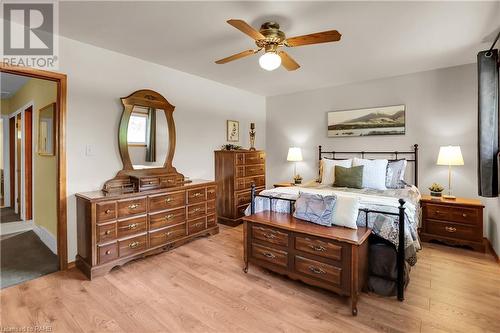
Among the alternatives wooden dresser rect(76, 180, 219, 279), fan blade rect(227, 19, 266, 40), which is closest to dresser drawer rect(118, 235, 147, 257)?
wooden dresser rect(76, 180, 219, 279)

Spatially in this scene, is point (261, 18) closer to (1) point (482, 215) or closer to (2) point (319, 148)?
(2) point (319, 148)

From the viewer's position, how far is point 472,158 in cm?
371

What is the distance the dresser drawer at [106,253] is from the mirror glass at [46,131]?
1.54 metres

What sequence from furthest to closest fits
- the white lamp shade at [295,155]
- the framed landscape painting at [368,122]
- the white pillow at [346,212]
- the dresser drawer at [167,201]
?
the white lamp shade at [295,155] → the framed landscape painting at [368,122] → the dresser drawer at [167,201] → the white pillow at [346,212]

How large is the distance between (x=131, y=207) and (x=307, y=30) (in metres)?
2.80

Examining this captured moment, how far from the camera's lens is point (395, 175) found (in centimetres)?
377

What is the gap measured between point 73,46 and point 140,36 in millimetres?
811

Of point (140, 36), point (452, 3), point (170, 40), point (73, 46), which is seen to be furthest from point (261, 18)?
point (73, 46)

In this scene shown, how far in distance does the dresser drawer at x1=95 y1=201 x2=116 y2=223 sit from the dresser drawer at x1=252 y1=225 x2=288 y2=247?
1576mm

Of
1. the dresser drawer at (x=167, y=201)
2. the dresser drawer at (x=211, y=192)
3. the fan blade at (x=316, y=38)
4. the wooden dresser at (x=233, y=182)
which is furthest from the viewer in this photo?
the wooden dresser at (x=233, y=182)

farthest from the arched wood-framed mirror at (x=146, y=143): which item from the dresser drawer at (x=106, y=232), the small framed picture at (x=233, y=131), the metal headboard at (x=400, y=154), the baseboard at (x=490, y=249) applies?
the baseboard at (x=490, y=249)

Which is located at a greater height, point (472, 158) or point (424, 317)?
point (472, 158)

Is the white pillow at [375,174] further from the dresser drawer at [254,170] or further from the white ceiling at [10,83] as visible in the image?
the white ceiling at [10,83]

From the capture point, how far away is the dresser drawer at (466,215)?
3342mm
